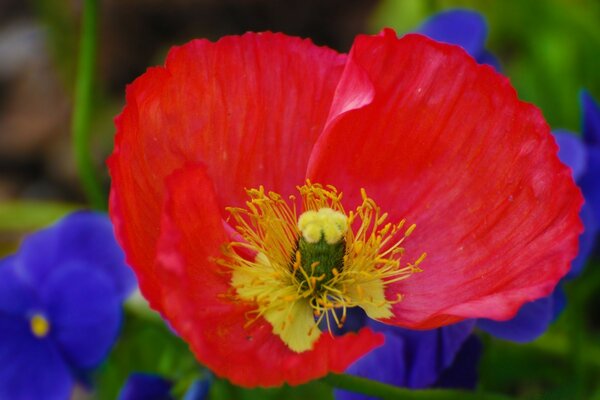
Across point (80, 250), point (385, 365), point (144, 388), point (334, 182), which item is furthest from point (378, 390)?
point (80, 250)

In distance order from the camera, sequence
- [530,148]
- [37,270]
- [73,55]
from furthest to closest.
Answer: [73,55] < [37,270] < [530,148]

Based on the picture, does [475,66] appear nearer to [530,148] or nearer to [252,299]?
[530,148]

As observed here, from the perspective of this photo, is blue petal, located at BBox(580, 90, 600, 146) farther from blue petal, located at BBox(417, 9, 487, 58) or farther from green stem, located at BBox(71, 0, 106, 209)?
green stem, located at BBox(71, 0, 106, 209)

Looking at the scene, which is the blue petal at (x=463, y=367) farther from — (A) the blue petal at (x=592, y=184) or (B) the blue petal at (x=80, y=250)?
(B) the blue petal at (x=80, y=250)

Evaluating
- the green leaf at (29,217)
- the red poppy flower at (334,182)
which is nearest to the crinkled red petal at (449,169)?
the red poppy flower at (334,182)

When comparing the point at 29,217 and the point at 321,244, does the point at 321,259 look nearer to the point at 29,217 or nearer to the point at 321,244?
the point at 321,244

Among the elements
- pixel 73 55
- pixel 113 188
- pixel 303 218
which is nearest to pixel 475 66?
pixel 303 218
